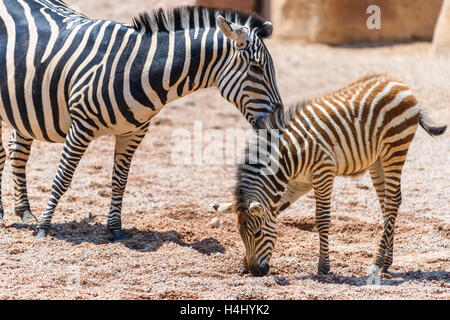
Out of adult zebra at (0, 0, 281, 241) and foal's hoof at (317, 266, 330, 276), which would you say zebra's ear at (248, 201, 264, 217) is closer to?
foal's hoof at (317, 266, 330, 276)

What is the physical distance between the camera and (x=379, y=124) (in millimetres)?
6371

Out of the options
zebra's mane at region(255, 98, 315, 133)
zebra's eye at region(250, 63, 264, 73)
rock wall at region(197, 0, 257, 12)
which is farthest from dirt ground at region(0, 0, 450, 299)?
rock wall at region(197, 0, 257, 12)

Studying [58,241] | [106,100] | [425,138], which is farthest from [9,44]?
[425,138]

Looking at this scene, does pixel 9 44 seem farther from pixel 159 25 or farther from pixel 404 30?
pixel 404 30

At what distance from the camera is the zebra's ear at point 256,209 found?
5.78 m

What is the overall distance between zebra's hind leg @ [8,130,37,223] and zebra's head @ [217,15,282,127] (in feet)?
8.53

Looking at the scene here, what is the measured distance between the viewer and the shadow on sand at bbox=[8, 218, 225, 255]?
6.82m

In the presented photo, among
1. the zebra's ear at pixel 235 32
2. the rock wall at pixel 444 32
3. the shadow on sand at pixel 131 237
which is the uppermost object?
the rock wall at pixel 444 32

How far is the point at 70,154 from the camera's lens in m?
6.77

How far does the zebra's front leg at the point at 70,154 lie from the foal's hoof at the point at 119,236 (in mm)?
685

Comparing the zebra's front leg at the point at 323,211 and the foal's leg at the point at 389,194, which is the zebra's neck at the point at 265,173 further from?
the foal's leg at the point at 389,194

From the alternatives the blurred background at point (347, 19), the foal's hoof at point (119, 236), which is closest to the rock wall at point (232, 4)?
the blurred background at point (347, 19)

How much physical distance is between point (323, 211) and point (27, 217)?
3.34 m

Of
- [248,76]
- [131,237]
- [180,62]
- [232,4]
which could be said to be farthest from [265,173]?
[232,4]
